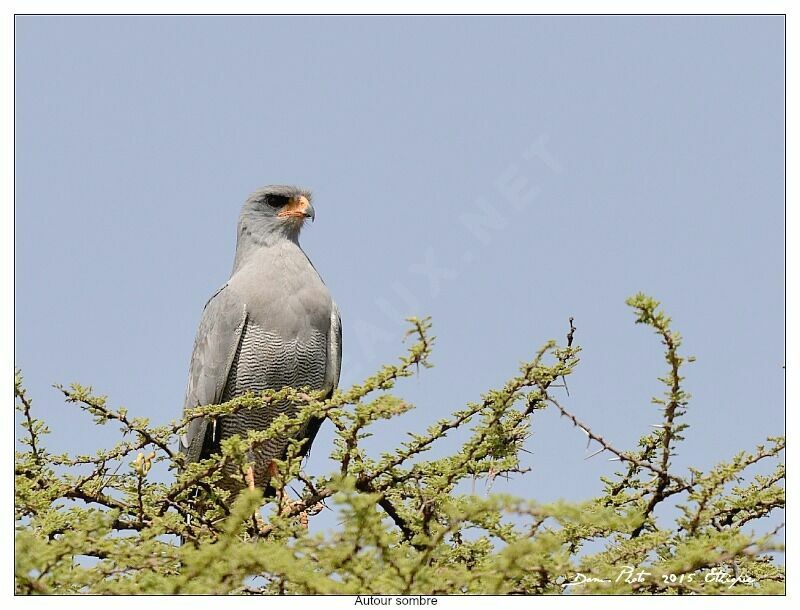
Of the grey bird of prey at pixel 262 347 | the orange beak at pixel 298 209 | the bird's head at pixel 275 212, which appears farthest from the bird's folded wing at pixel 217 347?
the orange beak at pixel 298 209

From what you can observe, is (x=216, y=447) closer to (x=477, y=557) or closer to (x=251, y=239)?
(x=251, y=239)

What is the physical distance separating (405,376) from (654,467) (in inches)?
39.1

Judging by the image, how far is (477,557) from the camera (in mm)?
3967

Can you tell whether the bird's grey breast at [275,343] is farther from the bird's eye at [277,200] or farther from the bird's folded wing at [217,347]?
the bird's eye at [277,200]

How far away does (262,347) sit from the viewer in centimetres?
652

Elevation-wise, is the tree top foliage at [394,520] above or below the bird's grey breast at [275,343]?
below

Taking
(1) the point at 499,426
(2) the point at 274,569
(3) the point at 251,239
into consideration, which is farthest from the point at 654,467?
(3) the point at 251,239

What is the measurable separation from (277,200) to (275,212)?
10 centimetres

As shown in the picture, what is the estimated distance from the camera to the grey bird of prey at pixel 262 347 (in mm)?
6516

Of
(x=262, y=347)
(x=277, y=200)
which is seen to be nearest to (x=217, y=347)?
(x=262, y=347)

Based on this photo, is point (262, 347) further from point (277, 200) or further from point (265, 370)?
point (277, 200)

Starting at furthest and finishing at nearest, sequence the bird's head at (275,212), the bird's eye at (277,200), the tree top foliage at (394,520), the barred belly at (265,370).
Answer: the bird's eye at (277,200) < the bird's head at (275,212) < the barred belly at (265,370) < the tree top foliage at (394,520)

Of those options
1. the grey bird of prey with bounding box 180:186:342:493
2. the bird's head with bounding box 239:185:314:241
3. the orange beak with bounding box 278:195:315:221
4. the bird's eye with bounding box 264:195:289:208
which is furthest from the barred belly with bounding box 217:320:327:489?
the bird's eye with bounding box 264:195:289:208

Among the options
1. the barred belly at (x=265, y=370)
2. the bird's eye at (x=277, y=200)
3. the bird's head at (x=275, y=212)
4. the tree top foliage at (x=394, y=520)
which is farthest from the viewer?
the bird's eye at (x=277, y=200)
